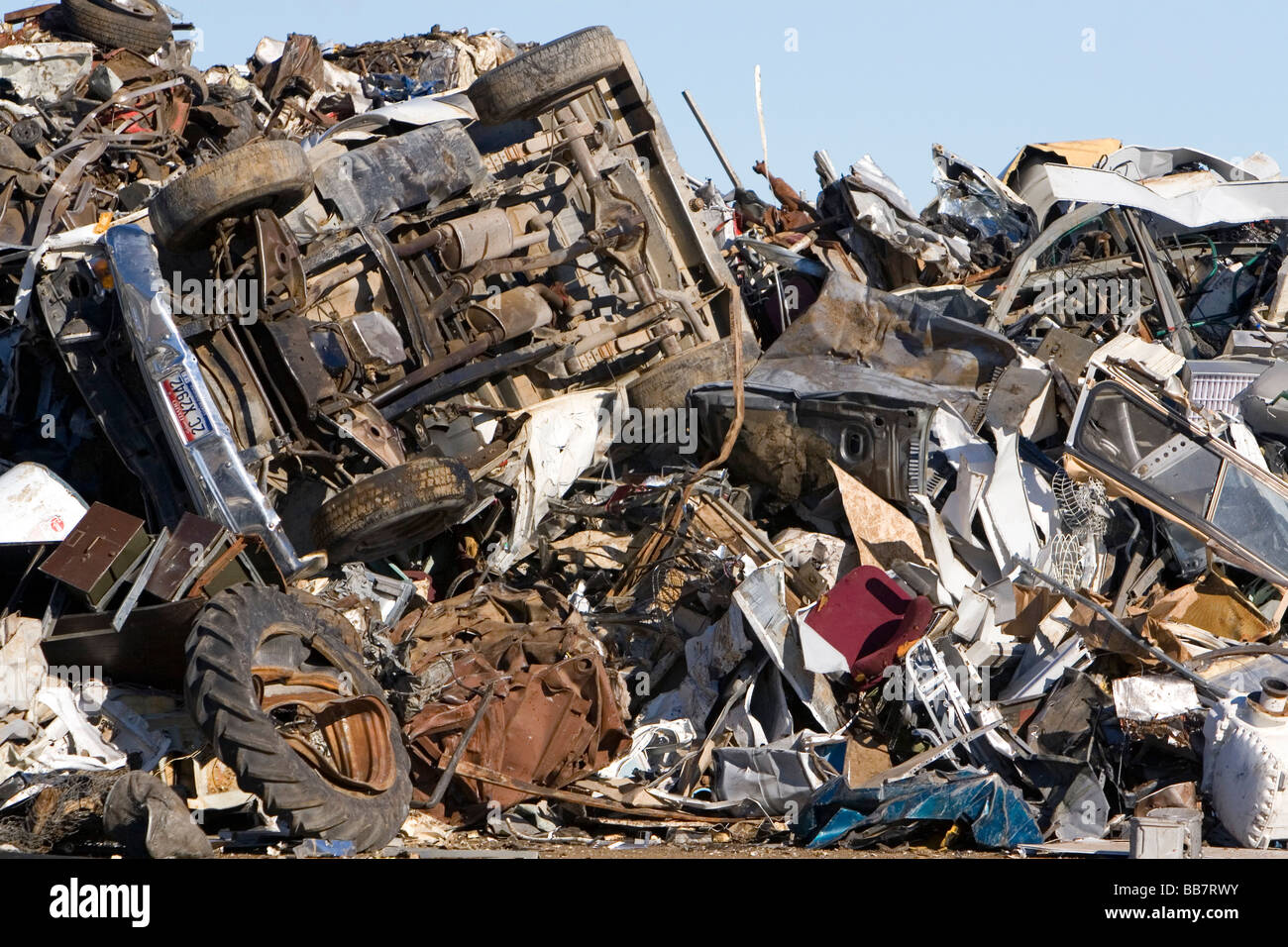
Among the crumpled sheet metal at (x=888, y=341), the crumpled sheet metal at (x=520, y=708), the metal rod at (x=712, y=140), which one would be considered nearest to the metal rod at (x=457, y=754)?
the crumpled sheet metal at (x=520, y=708)

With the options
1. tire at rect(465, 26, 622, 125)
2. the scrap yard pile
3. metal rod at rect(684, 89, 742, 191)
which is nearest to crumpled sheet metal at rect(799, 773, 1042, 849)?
the scrap yard pile

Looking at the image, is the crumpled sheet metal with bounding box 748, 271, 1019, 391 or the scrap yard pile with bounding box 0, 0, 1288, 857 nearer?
the scrap yard pile with bounding box 0, 0, 1288, 857

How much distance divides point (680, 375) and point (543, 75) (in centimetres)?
194

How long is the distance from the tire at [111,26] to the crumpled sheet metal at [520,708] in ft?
25.0

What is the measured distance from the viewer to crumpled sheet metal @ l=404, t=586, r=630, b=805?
551cm

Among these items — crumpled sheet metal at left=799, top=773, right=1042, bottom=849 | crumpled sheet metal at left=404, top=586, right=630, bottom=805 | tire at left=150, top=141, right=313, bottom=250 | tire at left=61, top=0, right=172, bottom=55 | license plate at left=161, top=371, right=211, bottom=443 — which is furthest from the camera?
tire at left=61, top=0, right=172, bottom=55

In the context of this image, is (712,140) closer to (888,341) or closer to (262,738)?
(888,341)

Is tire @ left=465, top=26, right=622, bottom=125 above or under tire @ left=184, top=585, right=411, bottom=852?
above

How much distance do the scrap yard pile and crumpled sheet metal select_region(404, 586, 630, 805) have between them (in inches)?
0.8

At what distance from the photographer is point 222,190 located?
20.3 feet

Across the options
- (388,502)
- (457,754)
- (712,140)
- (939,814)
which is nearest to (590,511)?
(388,502)

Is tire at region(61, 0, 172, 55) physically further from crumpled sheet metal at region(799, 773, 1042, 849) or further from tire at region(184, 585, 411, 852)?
crumpled sheet metal at region(799, 773, 1042, 849)
